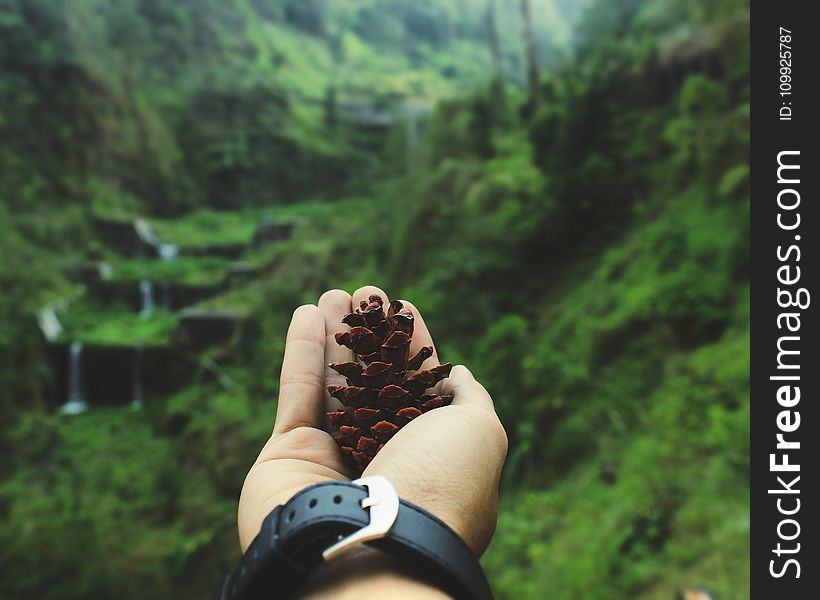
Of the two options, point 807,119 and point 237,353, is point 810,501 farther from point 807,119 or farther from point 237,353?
point 237,353

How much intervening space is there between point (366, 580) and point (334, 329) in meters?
0.52

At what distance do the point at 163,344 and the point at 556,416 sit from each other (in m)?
10.1

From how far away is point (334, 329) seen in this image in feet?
3.99

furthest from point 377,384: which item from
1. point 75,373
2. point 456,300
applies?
point 75,373

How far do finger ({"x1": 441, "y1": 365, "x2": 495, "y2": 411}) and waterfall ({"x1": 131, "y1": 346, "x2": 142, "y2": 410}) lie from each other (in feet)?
44.1

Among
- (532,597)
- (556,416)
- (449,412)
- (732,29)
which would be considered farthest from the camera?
(732,29)

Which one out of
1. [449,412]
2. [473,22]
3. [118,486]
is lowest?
[118,486]

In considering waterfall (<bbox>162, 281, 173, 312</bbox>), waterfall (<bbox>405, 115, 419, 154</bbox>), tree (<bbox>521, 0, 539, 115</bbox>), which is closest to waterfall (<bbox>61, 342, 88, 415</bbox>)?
waterfall (<bbox>162, 281, 173, 312</bbox>)

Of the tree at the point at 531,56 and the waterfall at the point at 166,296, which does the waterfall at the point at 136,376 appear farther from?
the tree at the point at 531,56

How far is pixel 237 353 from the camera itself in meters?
11.6

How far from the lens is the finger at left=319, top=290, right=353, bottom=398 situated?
117 cm

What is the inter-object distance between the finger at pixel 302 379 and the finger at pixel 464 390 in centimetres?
24

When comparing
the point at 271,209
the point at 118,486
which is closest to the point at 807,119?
the point at 118,486

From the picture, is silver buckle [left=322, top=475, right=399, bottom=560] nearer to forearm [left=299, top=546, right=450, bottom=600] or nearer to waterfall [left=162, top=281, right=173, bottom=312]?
forearm [left=299, top=546, right=450, bottom=600]
